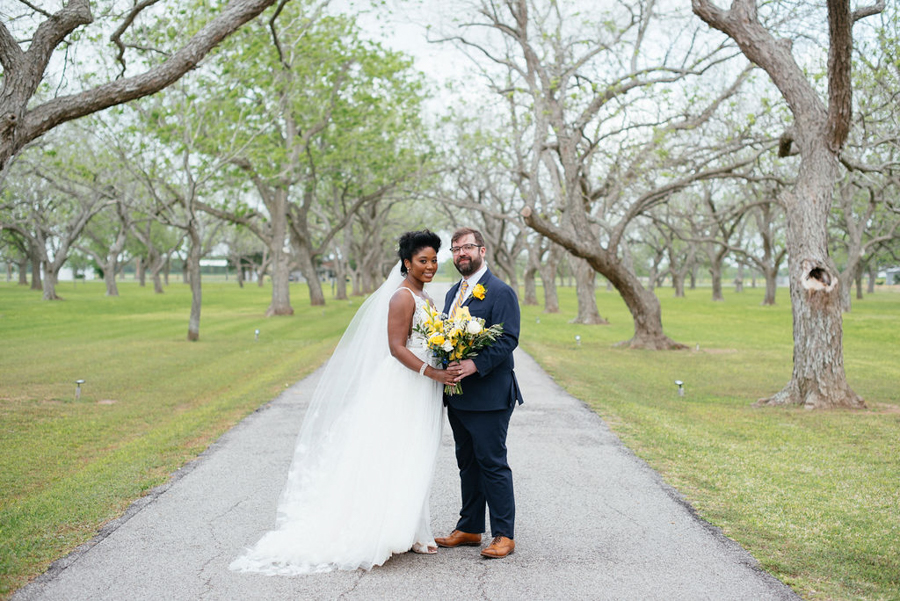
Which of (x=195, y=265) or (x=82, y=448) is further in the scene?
(x=195, y=265)

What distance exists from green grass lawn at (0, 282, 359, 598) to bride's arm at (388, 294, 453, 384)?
2.54 meters

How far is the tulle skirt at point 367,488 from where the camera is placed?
16.5 feet

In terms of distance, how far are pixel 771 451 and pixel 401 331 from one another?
5.43 metres

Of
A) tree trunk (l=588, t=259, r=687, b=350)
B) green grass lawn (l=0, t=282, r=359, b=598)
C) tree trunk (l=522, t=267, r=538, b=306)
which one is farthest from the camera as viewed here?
tree trunk (l=522, t=267, r=538, b=306)

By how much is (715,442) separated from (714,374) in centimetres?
769

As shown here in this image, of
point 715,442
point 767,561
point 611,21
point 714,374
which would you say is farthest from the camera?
point 611,21

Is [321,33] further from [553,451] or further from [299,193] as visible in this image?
[299,193]

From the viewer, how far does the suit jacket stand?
5.23 metres

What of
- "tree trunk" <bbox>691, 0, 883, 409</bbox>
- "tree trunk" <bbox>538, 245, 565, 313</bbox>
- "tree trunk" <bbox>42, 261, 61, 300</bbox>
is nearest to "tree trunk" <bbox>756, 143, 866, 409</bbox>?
"tree trunk" <bbox>691, 0, 883, 409</bbox>

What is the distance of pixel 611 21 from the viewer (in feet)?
62.3

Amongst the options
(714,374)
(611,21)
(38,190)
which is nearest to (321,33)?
(611,21)

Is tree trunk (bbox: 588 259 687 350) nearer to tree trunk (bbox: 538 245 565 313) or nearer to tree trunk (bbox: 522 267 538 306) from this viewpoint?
tree trunk (bbox: 538 245 565 313)

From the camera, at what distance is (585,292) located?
3116 centimetres

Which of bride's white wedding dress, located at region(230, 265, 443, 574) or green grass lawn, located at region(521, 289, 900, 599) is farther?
green grass lawn, located at region(521, 289, 900, 599)
